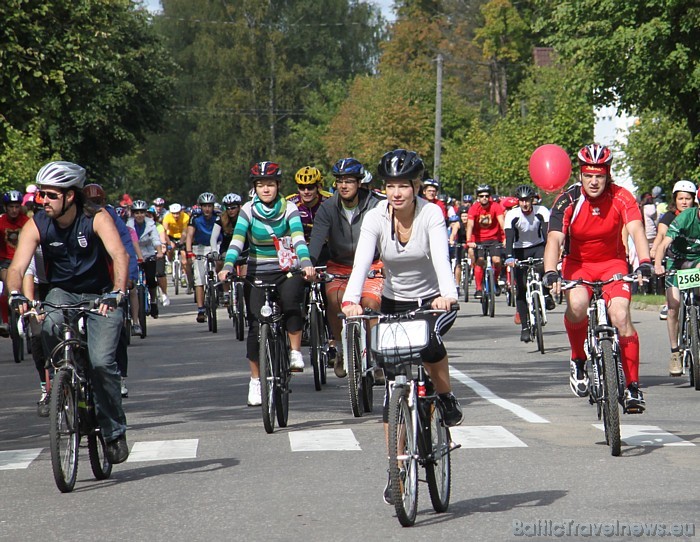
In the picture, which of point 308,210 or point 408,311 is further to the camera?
point 308,210

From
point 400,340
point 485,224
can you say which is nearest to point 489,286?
point 485,224

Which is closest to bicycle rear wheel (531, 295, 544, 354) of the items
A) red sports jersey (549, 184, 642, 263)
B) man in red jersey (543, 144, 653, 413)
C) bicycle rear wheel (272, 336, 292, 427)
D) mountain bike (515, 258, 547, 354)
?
mountain bike (515, 258, 547, 354)

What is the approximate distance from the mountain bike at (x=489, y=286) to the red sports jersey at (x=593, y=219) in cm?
1395

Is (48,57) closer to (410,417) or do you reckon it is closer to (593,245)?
(593,245)

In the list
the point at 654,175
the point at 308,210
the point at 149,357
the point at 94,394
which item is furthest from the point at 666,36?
the point at 94,394

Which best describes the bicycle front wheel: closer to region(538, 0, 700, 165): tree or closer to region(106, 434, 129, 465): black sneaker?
region(106, 434, 129, 465): black sneaker

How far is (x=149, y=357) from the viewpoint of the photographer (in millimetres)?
19156

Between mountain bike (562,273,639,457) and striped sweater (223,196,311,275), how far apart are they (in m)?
3.02

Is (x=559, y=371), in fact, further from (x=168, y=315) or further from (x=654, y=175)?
(x=654, y=175)

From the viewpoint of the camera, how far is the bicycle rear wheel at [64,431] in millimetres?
8625

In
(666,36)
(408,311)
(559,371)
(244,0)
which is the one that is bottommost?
(559,371)

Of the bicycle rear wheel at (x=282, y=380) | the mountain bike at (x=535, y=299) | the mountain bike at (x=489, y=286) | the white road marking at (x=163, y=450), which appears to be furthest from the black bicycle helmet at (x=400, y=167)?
Answer: the mountain bike at (x=489, y=286)

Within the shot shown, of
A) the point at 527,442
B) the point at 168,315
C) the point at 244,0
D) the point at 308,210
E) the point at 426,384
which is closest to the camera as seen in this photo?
the point at 426,384

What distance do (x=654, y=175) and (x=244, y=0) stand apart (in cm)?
4943
